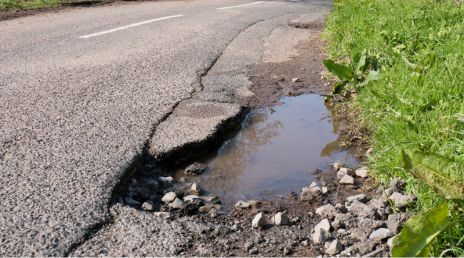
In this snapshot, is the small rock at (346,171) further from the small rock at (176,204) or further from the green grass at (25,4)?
the green grass at (25,4)

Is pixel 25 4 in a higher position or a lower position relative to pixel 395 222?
higher

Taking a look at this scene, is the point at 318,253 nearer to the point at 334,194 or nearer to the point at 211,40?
the point at 334,194

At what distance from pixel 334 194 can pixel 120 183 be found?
113 centimetres

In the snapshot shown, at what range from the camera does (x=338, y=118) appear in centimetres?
424

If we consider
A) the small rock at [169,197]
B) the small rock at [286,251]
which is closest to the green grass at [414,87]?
the small rock at [286,251]

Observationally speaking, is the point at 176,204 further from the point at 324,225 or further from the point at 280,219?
the point at 324,225

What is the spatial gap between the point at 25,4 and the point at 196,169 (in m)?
8.22

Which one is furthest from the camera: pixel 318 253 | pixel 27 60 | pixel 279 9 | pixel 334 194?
pixel 279 9

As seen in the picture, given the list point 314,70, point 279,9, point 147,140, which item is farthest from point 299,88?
point 279,9

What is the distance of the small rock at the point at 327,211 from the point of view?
2.59 m

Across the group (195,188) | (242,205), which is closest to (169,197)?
(195,188)

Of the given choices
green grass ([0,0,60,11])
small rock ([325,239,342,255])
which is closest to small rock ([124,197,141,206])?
small rock ([325,239,342,255])

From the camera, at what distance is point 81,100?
414cm

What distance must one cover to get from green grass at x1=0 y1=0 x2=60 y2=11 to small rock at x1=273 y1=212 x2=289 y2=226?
853 cm
